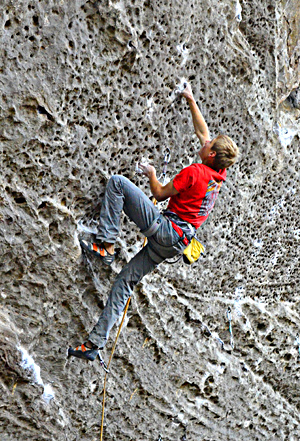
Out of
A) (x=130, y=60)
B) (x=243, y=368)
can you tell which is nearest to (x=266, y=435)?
(x=243, y=368)

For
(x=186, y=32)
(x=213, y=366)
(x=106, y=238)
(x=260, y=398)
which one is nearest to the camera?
(x=106, y=238)

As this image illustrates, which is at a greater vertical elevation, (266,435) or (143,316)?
(143,316)

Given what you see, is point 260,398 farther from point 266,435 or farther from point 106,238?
point 106,238

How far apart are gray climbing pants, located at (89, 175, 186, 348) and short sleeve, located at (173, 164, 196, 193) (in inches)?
8.5

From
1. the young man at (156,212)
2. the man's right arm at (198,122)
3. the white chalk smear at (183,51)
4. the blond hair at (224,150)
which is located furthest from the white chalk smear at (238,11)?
A: the blond hair at (224,150)

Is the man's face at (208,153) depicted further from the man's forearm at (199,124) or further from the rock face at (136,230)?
the rock face at (136,230)

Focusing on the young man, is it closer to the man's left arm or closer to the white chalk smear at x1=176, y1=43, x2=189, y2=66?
the man's left arm

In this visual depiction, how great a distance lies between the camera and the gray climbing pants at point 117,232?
11.2 feet

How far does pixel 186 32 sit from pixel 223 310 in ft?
7.01

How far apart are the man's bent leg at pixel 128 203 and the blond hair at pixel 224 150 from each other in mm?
477

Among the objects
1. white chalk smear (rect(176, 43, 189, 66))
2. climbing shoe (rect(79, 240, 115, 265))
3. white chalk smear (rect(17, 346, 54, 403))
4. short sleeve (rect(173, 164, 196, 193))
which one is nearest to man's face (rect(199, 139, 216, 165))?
short sleeve (rect(173, 164, 196, 193))

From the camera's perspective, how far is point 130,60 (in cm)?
356

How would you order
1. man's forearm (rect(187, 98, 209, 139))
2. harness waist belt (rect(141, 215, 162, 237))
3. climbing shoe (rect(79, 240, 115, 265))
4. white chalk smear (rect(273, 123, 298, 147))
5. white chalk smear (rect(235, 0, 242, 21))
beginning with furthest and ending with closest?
white chalk smear (rect(273, 123, 298, 147)), white chalk smear (rect(235, 0, 242, 21)), man's forearm (rect(187, 98, 209, 139)), climbing shoe (rect(79, 240, 115, 265)), harness waist belt (rect(141, 215, 162, 237))

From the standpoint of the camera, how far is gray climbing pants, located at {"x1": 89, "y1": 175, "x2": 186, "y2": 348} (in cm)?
340
